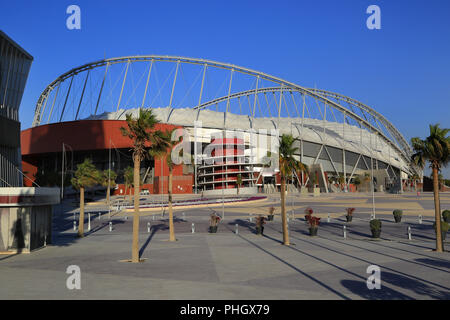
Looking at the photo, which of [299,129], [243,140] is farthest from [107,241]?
[299,129]

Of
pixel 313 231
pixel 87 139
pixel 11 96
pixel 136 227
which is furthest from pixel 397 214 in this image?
pixel 87 139

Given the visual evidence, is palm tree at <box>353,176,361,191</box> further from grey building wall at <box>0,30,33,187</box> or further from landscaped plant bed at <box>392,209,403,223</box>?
grey building wall at <box>0,30,33,187</box>

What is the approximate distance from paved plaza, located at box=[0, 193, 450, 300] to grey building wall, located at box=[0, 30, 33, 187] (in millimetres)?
11889

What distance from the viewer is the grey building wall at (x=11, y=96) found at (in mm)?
36219

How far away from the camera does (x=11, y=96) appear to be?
128 ft

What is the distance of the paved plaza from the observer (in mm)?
12883

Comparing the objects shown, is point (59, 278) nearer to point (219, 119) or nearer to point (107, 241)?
point (107, 241)

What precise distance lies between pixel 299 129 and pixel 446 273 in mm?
110691

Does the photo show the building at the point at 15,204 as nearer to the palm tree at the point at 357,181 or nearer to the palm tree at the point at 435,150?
the palm tree at the point at 435,150

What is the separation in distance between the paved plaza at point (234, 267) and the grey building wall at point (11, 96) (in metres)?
11.9

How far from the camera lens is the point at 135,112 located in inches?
4626
